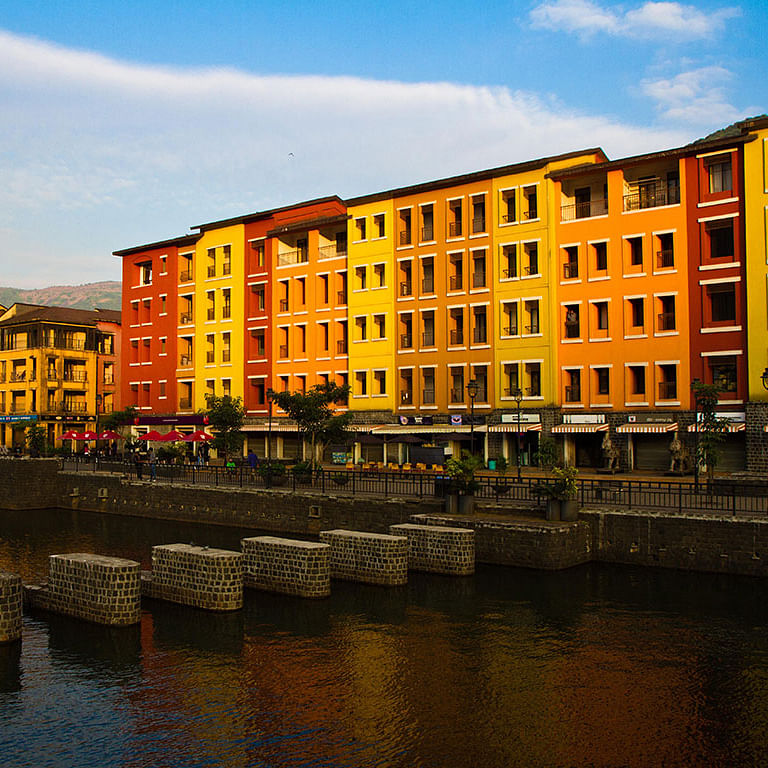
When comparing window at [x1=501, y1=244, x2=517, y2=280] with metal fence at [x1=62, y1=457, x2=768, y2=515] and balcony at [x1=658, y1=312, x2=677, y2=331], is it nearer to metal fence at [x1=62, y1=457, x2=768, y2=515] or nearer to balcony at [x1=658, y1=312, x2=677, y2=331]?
balcony at [x1=658, y1=312, x2=677, y2=331]

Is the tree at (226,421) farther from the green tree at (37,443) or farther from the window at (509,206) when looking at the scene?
the window at (509,206)

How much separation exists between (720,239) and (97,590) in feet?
125


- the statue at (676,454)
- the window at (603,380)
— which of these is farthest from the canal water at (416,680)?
the window at (603,380)

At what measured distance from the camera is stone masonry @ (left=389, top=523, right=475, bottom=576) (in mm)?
25984

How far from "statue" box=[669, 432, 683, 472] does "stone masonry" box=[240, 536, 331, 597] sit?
24.8 metres

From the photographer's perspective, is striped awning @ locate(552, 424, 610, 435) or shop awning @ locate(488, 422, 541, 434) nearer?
striped awning @ locate(552, 424, 610, 435)

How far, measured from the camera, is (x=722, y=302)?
4450cm

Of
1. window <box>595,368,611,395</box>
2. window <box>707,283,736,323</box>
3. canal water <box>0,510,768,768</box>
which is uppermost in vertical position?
window <box>707,283,736,323</box>

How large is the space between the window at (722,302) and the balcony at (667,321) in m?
2.01

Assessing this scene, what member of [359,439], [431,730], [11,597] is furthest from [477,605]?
[359,439]

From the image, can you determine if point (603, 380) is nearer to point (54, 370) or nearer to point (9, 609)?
point (9, 609)

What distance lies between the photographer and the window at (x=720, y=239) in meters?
44.2

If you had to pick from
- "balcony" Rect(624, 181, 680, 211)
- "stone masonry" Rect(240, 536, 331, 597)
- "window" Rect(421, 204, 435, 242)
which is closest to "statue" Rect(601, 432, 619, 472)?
"balcony" Rect(624, 181, 680, 211)

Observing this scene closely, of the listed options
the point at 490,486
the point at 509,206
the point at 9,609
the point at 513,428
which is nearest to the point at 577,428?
the point at 513,428
